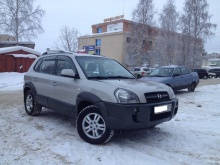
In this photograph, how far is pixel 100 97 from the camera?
438 cm

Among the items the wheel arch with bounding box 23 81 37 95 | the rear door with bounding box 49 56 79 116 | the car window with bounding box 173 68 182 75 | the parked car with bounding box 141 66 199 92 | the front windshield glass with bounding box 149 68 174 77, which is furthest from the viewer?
the car window with bounding box 173 68 182 75

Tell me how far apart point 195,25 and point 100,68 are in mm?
32126

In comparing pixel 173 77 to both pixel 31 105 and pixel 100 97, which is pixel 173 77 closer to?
pixel 31 105

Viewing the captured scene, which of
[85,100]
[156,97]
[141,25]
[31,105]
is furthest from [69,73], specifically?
[141,25]

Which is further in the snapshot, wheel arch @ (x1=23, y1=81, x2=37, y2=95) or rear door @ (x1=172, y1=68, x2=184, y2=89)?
rear door @ (x1=172, y1=68, x2=184, y2=89)

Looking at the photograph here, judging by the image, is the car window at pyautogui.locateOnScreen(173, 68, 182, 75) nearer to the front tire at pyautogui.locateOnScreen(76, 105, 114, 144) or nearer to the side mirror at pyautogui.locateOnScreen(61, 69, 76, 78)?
the side mirror at pyautogui.locateOnScreen(61, 69, 76, 78)

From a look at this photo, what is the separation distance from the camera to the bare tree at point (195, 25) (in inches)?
1346

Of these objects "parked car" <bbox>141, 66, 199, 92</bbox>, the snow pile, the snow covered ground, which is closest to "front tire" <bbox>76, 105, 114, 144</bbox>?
the snow covered ground

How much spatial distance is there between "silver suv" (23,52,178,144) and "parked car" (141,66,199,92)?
5514 millimetres

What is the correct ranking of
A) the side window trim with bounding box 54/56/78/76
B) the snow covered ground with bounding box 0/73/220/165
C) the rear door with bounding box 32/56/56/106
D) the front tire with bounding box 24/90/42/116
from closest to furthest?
the snow covered ground with bounding box 0/73/220/165, the side window trim with bounding box 54/56/78/76, the rear door with bounding box 32/56/56/106, the front tire with bounding box 24/90/42/116

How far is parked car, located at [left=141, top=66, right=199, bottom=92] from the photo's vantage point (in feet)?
36.2

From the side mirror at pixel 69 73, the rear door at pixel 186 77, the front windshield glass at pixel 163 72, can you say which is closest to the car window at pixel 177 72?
the front windshield glass at pixel 163 72

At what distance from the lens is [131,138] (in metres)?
4.98

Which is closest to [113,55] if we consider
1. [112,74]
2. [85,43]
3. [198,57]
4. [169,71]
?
[85,43]
